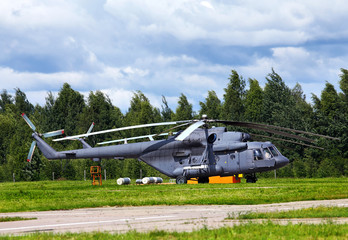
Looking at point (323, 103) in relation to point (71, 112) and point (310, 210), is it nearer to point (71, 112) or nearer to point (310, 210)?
point (71, 112)

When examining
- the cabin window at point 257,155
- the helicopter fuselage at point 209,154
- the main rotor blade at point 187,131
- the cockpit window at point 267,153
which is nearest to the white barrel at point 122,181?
the helicopter fuselage at point 209,154

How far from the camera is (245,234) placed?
9812 mm

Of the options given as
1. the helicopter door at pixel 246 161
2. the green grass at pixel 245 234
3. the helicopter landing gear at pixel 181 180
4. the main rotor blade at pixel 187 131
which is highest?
the main rotor blade at pixel 187 131

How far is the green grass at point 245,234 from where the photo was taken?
374 inches

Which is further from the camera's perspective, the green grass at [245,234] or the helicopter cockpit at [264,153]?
the helicopter cockpit at [264,153]

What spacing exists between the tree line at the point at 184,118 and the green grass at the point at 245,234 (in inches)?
1320

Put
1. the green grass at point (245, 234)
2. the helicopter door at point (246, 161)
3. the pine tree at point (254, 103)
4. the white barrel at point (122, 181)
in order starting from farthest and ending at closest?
the pine tree at point (254, 103) < the white barrel at point (122, 181) < the helicopter door at point (246, 161) < the green grass at point (245, 234)

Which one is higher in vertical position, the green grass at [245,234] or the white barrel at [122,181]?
the white barrel at [122,181]

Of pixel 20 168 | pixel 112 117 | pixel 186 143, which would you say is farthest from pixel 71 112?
pixel 186 143

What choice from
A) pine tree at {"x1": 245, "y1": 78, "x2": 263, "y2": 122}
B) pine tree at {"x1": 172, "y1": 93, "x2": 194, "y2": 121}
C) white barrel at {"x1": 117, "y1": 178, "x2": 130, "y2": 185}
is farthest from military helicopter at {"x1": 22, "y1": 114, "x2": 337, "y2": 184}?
pine tree at {"x1": 172, "y1": 93, "x2": 194, "y2": 121}

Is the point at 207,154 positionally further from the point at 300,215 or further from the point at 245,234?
the point at 245,234

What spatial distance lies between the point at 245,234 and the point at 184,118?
3523 inches

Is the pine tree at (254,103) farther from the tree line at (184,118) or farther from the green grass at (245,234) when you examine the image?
the green grass at (245,234)

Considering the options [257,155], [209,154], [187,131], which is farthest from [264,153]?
[187,131]
